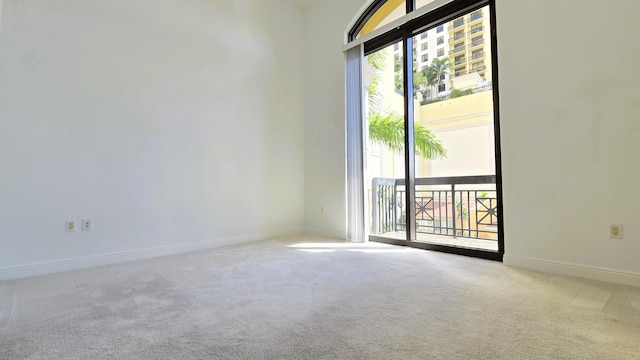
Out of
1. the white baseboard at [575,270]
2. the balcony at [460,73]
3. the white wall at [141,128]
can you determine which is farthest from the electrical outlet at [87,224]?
the balcony at [460,73]

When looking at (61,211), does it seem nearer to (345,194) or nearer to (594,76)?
(345,194)

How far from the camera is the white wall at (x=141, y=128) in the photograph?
239 cm

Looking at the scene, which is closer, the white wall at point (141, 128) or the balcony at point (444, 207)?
the white wall at point (141, 128)

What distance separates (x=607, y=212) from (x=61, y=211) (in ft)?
13.8

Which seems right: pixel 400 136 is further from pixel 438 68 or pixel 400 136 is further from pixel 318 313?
pixel 318 313

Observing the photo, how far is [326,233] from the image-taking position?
4.09 meters

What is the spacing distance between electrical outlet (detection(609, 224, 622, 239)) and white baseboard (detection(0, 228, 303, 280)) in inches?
132

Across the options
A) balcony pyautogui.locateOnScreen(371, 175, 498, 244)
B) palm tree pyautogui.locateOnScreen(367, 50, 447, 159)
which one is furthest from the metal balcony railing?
balcony pyautogui.locateOnScreen(371, 175, 498, 244)

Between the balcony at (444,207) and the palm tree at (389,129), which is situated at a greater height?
the palm tree at (389,129)

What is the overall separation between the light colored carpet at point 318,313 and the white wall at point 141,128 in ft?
1.65

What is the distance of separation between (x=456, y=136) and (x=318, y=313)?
3114 millimetres

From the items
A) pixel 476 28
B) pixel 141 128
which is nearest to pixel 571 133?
pixel 476 28

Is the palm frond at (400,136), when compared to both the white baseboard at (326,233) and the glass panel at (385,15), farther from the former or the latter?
the white baseboard at (326,233)

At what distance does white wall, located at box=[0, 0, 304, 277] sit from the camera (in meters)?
2.39
